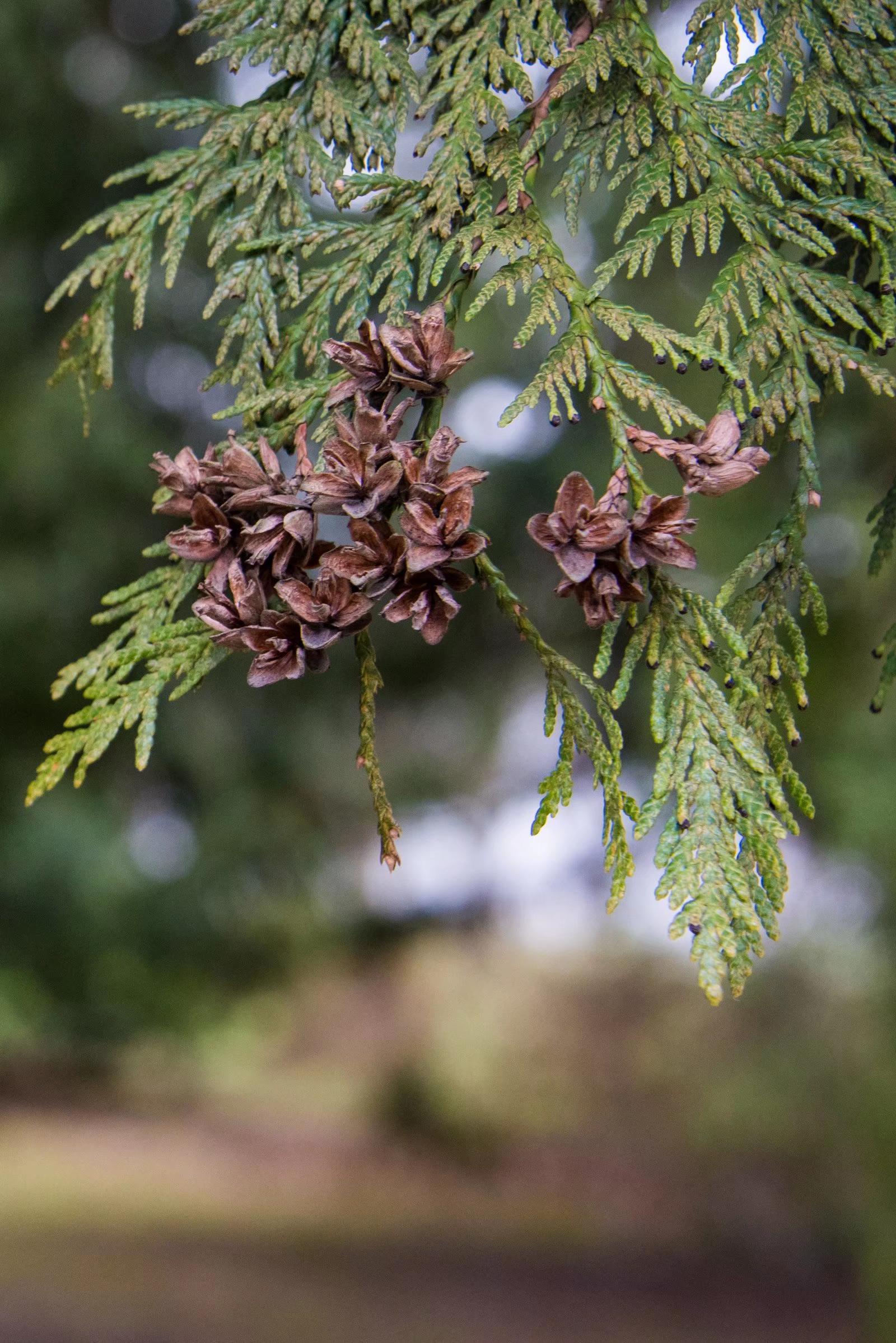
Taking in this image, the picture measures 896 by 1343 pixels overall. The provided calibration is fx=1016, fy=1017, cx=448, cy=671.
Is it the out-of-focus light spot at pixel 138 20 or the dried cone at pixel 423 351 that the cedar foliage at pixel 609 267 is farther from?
the out-of-focus light spot at pixel 138 20

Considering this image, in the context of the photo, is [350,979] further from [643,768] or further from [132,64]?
[132,64]

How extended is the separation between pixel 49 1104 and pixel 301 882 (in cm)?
378

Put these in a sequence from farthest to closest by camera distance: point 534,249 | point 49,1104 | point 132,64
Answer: point 49,1104 < point 132,64 < point 534,249

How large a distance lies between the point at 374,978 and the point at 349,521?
32.3 feet

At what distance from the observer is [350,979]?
1005cm

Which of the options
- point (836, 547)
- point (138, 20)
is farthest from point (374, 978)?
point (138, 20)

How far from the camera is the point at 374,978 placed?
393 inches

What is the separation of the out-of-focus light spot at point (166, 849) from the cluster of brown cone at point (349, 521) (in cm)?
483

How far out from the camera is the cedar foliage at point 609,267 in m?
0.71

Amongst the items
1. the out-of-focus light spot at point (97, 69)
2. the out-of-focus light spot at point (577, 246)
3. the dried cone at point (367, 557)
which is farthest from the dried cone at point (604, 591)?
the out-of-focus light spot at point (97, 69)

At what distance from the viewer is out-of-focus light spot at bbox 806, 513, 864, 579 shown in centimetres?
294

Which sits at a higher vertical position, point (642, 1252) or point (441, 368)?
point (441, 368)

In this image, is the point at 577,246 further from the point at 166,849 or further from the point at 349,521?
the point at 166,849

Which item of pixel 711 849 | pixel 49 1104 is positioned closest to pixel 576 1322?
pixel 49 1104
